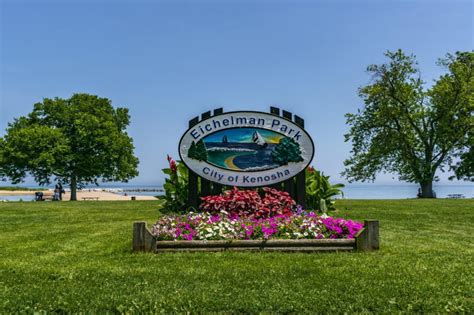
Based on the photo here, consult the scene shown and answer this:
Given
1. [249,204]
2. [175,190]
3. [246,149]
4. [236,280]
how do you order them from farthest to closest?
[175,190] < [246,149] < [249,204] < [236,280]

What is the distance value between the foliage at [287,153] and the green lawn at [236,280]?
2847 mm

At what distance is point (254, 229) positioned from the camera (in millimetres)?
7438

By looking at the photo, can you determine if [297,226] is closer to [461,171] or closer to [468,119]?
[468,119]

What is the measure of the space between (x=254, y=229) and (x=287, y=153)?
2.76 meters

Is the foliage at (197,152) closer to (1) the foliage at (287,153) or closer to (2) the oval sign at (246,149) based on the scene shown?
(2) the oval sign at (246,149)

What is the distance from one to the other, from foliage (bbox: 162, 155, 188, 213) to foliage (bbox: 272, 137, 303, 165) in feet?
9.66

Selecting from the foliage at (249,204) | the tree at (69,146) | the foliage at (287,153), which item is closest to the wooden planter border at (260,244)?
the foliage at (249,204)

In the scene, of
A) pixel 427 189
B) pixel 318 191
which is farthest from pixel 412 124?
pixel 318 191

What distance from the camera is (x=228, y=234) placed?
726cm

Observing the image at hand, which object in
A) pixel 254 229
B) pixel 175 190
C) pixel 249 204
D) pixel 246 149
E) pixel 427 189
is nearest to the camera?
pixel 254 229

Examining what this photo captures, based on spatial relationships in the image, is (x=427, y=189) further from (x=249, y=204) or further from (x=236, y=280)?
(x=236, y=280)

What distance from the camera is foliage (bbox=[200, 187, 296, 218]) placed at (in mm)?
8984

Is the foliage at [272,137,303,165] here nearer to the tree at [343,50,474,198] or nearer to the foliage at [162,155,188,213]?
the foliage at [162,155,188,213]

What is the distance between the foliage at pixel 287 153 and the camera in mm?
9562
